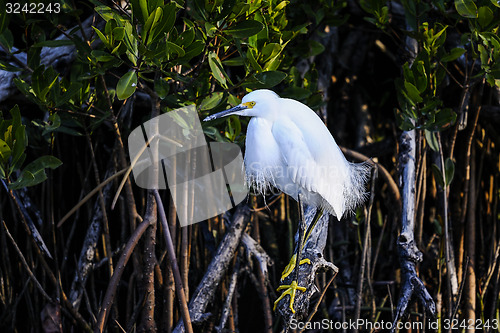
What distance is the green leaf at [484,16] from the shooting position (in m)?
1.47

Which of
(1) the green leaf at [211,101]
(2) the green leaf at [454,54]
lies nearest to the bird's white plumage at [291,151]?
(1) the green leaf at [211,101]

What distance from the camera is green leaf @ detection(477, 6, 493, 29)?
1.47m

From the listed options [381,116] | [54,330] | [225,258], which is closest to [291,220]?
[225,258]

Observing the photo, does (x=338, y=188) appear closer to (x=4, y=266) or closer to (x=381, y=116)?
(x=381, y=116)

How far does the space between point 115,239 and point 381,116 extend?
4.59 ft

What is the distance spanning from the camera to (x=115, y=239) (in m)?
2.30

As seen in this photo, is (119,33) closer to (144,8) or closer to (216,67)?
(144,8)

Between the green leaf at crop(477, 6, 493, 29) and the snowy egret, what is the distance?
0.55 m

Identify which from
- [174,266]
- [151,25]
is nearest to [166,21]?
[151,25]

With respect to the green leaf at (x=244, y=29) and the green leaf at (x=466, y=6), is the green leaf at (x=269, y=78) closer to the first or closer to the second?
the green leaf at (x=244, y=29)

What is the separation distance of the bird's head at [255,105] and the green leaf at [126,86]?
22 centimetres

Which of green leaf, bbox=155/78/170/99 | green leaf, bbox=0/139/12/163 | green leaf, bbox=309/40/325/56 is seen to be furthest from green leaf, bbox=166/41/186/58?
green leaf, bbox=309/40/325/56

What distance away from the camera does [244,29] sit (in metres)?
1.26

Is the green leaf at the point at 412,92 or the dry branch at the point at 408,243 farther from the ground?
the green leaf at the point at 412,92
